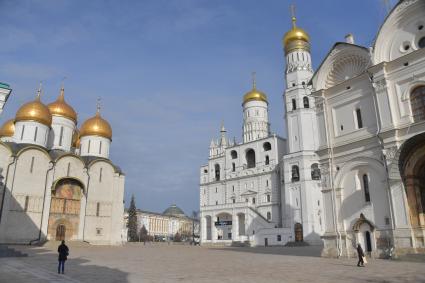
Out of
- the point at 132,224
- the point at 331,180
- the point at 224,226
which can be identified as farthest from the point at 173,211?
the point at 331,180

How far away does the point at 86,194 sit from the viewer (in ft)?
124

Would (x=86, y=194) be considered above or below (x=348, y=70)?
below

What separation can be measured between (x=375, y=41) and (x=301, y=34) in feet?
106

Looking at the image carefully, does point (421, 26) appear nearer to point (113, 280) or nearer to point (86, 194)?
point (113, 280)

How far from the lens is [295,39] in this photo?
49.9m

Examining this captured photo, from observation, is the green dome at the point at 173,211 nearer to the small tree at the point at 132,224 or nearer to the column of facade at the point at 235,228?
the small tree at the point at 132,224

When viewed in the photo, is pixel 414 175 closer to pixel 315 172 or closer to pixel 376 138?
pixel 376 138

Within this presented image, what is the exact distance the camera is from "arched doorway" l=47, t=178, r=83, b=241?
34875 mm

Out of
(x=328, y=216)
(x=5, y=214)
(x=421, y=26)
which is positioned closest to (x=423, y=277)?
(x=328, y=216)

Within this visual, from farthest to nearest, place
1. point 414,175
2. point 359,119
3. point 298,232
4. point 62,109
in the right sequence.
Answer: point 298,232 < point 62,109 < point 359,119 < point 414,175

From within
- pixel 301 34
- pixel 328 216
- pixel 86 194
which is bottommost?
pixel 328 216

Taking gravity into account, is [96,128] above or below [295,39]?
below

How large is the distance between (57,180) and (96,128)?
9.17 m

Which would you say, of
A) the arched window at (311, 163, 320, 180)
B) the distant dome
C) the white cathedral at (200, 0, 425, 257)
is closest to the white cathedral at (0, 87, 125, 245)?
the arched window at (311, 163, 320, 180)
